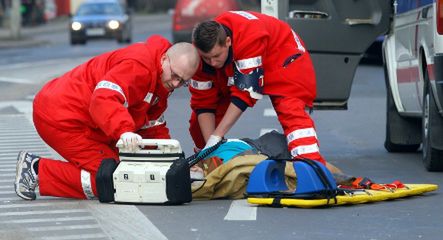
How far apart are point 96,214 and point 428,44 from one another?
Result: 3.58 m

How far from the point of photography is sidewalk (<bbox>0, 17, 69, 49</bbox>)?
44688 millimetres

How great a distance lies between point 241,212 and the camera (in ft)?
28.6

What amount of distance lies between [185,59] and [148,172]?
0.81 metres

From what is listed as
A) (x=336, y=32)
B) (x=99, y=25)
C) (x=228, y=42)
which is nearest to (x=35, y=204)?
(x=228, y=42)


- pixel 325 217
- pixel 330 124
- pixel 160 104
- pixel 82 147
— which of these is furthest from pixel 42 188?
pixel 330 124

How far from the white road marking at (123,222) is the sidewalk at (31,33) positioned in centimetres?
3518

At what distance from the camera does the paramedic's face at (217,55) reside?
9.23m

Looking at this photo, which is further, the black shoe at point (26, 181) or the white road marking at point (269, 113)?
the white road marking at point (269, 113)

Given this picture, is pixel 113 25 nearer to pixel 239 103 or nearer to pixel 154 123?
pixel 154 123

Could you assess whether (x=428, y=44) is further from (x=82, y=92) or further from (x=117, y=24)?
(x=117, y=24)

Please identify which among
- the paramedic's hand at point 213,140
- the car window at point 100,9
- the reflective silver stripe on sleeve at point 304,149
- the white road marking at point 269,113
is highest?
the reflective silver stripe on sleeve at point 304,149

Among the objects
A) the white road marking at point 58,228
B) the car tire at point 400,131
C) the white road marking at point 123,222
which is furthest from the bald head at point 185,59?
the car tire at point 400,131

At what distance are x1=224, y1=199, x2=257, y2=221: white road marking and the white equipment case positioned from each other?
372 mm

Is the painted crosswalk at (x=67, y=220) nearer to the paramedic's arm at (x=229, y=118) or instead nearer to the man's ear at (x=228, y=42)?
the paramedic's arm at (x=229, y=118)
